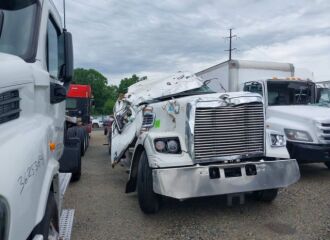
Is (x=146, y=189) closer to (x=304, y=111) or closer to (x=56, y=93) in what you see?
(x=56, y=93)

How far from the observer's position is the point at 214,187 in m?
4.40

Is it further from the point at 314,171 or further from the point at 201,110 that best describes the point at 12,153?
the point at 314,171

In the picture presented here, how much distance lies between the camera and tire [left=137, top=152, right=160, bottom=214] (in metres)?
4.76

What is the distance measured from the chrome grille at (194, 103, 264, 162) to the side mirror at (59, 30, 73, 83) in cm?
180

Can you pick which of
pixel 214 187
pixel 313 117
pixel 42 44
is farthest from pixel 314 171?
pixel 42 44

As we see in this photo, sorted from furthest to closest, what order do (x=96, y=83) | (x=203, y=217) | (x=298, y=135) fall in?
(x=96, y=83)
(x=298, y=135)
(x=203, y=217)

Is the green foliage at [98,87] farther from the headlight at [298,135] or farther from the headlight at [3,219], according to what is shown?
the headlight at [3,219]

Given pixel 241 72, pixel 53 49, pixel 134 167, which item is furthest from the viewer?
Result: pixel 241 72

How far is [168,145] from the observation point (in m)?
4.75

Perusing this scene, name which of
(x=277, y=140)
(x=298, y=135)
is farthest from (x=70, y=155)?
(x=298, y=135)

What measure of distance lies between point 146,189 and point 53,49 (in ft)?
7.40

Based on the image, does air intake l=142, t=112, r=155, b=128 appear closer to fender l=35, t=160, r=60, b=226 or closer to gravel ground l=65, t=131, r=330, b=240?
gravel ground l=65, t=131, r=330, b=240

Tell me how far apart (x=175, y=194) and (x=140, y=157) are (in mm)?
1120

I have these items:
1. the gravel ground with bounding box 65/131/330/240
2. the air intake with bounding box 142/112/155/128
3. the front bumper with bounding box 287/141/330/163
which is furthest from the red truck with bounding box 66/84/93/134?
the front bumper with bounding box 287/141/330/163
